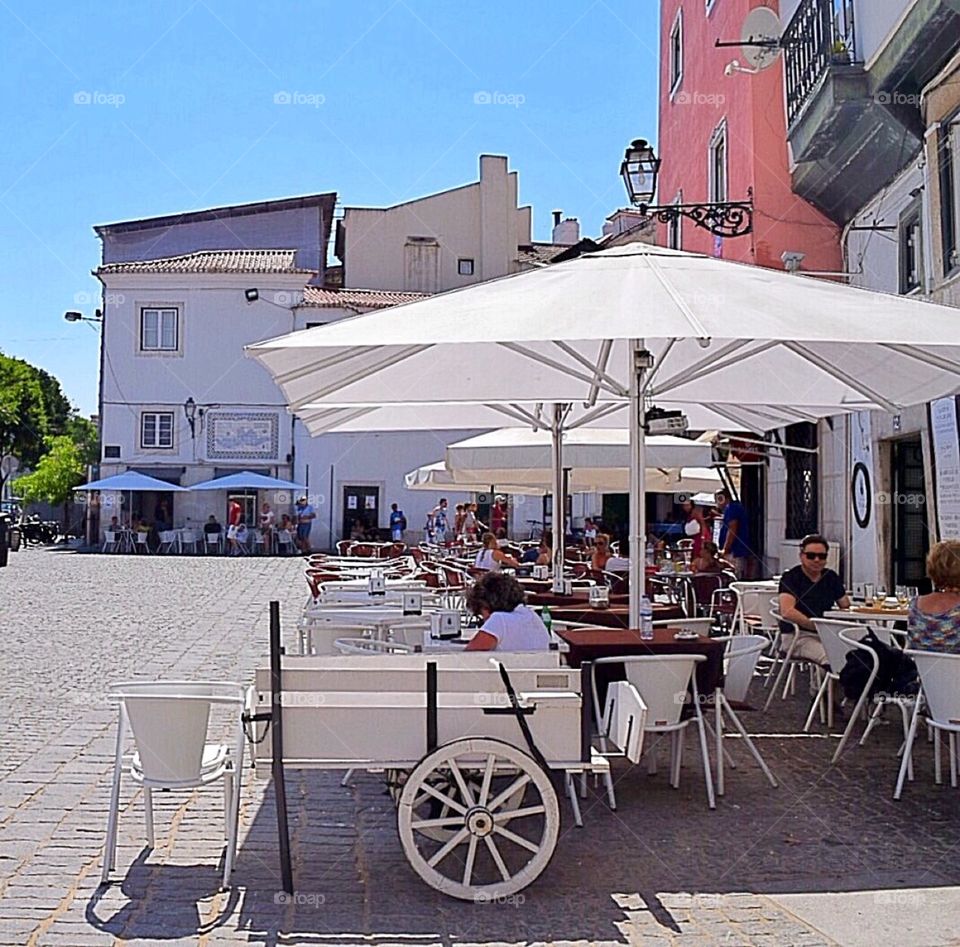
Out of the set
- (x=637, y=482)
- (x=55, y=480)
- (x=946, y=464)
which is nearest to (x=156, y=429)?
(x=55, y=480)

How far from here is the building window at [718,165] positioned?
20594 millimetres

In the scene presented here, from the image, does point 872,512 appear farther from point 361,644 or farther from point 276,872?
point 276,872

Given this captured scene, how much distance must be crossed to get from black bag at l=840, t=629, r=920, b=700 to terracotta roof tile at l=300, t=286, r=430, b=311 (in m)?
36.4

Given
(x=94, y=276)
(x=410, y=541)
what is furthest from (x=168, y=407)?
(x=410, y=541)

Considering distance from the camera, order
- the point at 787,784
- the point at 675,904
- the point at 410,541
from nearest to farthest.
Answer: the point at 675,904
the point at 787,784
the point at 410,541

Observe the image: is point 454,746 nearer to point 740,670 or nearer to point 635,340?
point 740,670

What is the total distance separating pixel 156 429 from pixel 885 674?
39834mm

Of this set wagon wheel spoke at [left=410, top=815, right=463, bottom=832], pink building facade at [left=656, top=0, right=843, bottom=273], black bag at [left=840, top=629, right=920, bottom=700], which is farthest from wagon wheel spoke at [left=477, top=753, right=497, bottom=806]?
pink building facade at [left=656, top=0, right=843, bottom=273]

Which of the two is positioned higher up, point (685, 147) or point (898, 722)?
point (685, 147)

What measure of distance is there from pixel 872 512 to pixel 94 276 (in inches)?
1414

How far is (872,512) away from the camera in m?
15.3

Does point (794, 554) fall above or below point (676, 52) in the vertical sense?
below

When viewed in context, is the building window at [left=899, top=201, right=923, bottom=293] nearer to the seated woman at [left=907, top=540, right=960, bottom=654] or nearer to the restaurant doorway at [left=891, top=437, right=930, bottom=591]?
the restaurant doorway at [left=891, top=437, right=930, bottom=591]

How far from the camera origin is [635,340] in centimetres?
791
